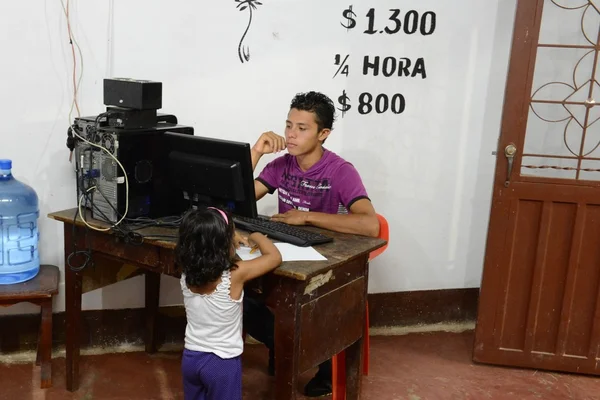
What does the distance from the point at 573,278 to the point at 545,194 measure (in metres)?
0.43

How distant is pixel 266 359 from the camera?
328cm

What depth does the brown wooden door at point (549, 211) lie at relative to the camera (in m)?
3.10

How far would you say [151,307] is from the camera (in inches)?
127

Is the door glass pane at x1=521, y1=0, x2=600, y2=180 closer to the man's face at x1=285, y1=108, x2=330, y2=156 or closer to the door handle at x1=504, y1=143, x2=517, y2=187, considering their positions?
the door handle at x1=504, y1=143, x2=517, y2=187

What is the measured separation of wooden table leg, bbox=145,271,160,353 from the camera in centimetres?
320

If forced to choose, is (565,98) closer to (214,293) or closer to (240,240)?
(240,240)

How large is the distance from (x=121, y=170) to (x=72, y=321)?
78 cm

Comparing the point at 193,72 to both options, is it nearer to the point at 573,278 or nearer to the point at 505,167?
the point at 505,167

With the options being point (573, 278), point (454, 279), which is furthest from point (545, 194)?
point (454, 279)

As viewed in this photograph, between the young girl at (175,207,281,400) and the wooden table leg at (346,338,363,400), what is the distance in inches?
20.7

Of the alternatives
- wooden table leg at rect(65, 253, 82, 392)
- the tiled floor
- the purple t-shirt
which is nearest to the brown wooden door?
the tiled floor

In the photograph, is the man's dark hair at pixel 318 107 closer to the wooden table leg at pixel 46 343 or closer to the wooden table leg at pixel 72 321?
the wooden table leg at pixel 72 321

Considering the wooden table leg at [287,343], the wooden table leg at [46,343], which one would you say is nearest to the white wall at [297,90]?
the wooden table leg at [46,343]

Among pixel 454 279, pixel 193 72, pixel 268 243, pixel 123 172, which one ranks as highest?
pixel 193 72
